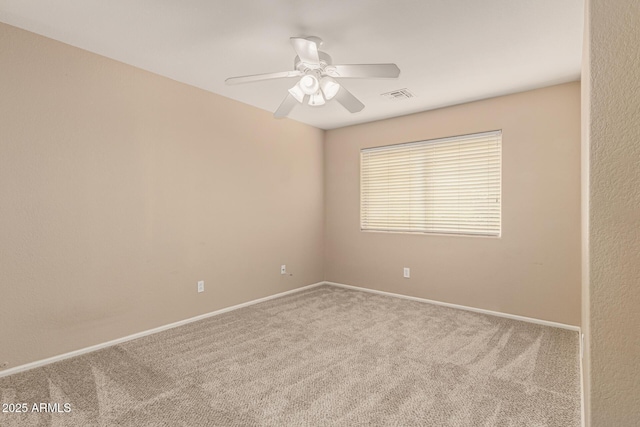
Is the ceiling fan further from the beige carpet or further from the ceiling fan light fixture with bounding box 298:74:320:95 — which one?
the beige carpet

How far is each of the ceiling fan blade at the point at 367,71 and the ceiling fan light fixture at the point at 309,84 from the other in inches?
4.5

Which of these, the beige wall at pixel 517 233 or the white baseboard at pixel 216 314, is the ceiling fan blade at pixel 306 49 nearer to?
the beige wall at pixel 517 233

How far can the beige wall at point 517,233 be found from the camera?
3.20 m

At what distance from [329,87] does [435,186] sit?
221 centimetres

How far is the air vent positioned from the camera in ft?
11.2

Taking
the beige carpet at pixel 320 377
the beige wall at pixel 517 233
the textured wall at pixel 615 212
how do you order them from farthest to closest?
1. the beige wall at pixel 517 233
2. the beige carpet at pixel 320 377
3. the textured wall at pixel 615 212

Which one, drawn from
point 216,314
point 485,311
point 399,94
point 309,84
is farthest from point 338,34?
point 485,311

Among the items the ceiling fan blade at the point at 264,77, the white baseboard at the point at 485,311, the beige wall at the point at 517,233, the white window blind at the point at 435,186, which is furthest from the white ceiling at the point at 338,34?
the white baseboard at the point at 485,311

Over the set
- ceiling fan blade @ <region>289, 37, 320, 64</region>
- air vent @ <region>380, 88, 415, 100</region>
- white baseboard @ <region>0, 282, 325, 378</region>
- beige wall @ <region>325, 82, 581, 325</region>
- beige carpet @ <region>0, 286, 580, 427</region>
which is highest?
air vent @ <region>380, 88, 415, 100</region>

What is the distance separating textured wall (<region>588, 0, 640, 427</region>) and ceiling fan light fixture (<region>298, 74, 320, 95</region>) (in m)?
1.49

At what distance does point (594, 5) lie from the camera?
4.26 feet

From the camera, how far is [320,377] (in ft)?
7.42

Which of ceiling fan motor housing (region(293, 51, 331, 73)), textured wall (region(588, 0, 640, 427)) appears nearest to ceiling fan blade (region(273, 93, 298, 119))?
ceiling fan motor housing (region(293, 51, 331, 73))

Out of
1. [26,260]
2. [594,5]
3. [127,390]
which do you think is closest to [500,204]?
[594,5]
